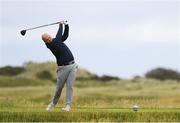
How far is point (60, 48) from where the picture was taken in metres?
20.9

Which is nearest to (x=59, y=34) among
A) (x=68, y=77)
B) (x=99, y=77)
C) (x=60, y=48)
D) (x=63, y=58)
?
(x=60, y=48)

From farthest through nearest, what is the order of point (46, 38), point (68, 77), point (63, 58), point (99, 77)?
point (99, 77)
point (68, 77)
point (63, 58)
point (46, 38)

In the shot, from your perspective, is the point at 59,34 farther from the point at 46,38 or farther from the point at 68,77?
the point at 68,77

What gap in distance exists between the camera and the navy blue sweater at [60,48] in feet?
68.6

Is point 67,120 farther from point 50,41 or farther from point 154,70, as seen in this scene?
point 154,70

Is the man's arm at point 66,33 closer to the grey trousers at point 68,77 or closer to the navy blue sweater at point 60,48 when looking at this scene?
the navy blue sweater at point 60,48

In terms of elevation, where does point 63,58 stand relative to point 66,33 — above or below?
below

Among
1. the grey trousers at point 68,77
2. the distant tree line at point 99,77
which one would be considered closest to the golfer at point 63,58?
the grey trousers at point 68,77

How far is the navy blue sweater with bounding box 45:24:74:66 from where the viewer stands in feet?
68.6

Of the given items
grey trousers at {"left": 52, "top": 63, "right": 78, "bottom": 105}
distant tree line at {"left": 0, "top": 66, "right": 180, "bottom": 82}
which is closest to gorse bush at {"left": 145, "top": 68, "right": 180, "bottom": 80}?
distant tree line at {"left": 0, "top": 66, "right": 180, "bottom": 82}

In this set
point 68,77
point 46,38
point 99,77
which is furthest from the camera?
point 99,77

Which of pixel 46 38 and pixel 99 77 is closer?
pixel 46 38

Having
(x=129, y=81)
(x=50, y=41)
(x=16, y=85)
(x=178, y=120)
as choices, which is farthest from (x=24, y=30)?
(x=129, y=81)

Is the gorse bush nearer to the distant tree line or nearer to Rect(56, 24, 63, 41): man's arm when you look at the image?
the distant tree line
